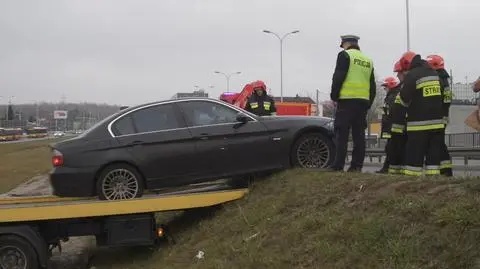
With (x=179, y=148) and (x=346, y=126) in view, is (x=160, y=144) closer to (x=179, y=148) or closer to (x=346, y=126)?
(x=179, y=148)

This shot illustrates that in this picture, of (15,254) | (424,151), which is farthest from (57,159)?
(424,151)

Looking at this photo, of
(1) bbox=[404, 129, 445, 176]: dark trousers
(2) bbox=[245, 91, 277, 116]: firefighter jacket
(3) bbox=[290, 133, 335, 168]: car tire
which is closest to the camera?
(1) bbox=[404, 129, 445, 176]: dark trousers

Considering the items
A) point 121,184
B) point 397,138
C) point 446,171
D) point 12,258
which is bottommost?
point 12,258

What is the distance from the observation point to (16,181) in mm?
22641

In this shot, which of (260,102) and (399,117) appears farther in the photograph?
(260,102)

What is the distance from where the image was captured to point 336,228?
5.32m

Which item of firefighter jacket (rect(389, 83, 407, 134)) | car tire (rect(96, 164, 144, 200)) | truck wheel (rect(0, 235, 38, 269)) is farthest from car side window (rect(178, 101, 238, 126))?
truck wheel (rect(0, 235, 38, 269))

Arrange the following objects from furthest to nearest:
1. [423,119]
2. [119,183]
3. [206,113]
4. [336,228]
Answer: [206,113] < [119,183] < [423,119] < [336,228]

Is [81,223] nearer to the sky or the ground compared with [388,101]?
nearer to the ground

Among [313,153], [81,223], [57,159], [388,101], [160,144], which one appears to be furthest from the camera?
[388,101]

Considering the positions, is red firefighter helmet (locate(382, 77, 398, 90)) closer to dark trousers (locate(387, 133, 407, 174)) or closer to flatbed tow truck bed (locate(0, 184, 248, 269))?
dark trousers (locate(387, 133, 407, 174))

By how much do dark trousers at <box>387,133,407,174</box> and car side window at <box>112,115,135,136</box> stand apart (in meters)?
3.65

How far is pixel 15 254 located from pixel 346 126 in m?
4.53

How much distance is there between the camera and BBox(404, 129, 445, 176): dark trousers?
721cm
